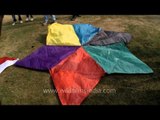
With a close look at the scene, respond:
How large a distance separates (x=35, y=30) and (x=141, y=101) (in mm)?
6166

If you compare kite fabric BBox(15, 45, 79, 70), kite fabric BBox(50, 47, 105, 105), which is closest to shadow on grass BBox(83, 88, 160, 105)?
kite fabric BBox(50, 47, 105, 105)

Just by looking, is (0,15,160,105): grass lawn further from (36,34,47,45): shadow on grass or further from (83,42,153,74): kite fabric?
(83,42,153,74): kite fabric

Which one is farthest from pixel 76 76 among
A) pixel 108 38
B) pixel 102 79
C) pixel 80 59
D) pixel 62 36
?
pixel 108 38

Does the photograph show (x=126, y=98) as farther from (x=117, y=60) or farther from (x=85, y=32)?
(x=85, y=32)

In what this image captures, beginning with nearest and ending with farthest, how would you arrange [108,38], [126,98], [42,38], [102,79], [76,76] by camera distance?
[126,98] < [76,76] < [102,79] < [108,38] < [42,38]

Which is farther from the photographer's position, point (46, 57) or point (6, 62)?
point (6, 62)

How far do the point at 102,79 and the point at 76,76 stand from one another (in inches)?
27.9

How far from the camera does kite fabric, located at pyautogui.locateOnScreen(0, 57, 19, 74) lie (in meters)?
7.38

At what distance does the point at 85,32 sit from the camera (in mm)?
8562

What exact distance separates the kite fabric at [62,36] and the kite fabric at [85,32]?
14 centimetres

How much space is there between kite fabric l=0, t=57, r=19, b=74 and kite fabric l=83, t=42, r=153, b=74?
2.28 m
